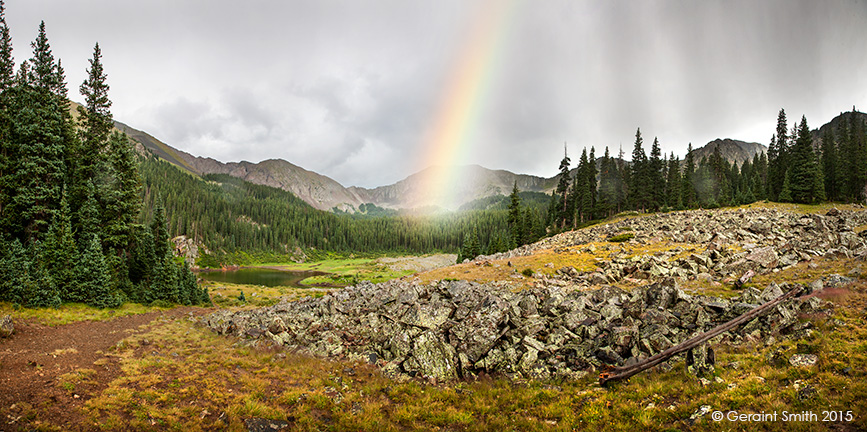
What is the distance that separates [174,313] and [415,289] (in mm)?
23784

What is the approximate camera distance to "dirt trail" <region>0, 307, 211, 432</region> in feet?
31.3

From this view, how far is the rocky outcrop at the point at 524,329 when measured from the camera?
12664 millimetres

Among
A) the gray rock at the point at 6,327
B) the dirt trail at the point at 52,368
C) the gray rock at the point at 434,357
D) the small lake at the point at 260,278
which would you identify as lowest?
the small lake at the point at 260,278

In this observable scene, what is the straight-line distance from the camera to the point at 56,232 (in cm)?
2564

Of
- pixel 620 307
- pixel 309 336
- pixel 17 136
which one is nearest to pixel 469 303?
pixel 620 307

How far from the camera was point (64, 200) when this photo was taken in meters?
26.7

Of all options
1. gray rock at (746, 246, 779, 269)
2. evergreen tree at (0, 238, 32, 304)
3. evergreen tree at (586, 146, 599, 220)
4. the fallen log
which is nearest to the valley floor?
the fallen log

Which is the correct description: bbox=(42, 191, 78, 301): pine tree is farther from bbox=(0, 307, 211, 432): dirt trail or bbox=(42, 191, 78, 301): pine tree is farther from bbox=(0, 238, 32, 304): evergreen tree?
bbox=(0, 307, 211, 432): dirt trail

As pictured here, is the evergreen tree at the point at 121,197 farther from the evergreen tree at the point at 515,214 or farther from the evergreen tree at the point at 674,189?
the evergreen tree at the point at 674,189

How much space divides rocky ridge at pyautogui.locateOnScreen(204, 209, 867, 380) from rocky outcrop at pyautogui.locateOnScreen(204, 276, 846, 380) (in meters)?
0.06

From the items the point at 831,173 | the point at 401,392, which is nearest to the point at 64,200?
the point at 401,392

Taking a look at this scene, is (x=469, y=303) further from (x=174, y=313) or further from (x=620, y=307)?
(x=174, y=313)

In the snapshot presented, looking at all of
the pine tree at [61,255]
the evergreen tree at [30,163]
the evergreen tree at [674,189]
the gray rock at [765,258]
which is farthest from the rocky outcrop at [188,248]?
the evergreen tree at [674,189]

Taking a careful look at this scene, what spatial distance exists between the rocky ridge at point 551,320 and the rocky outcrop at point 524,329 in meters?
0.06
